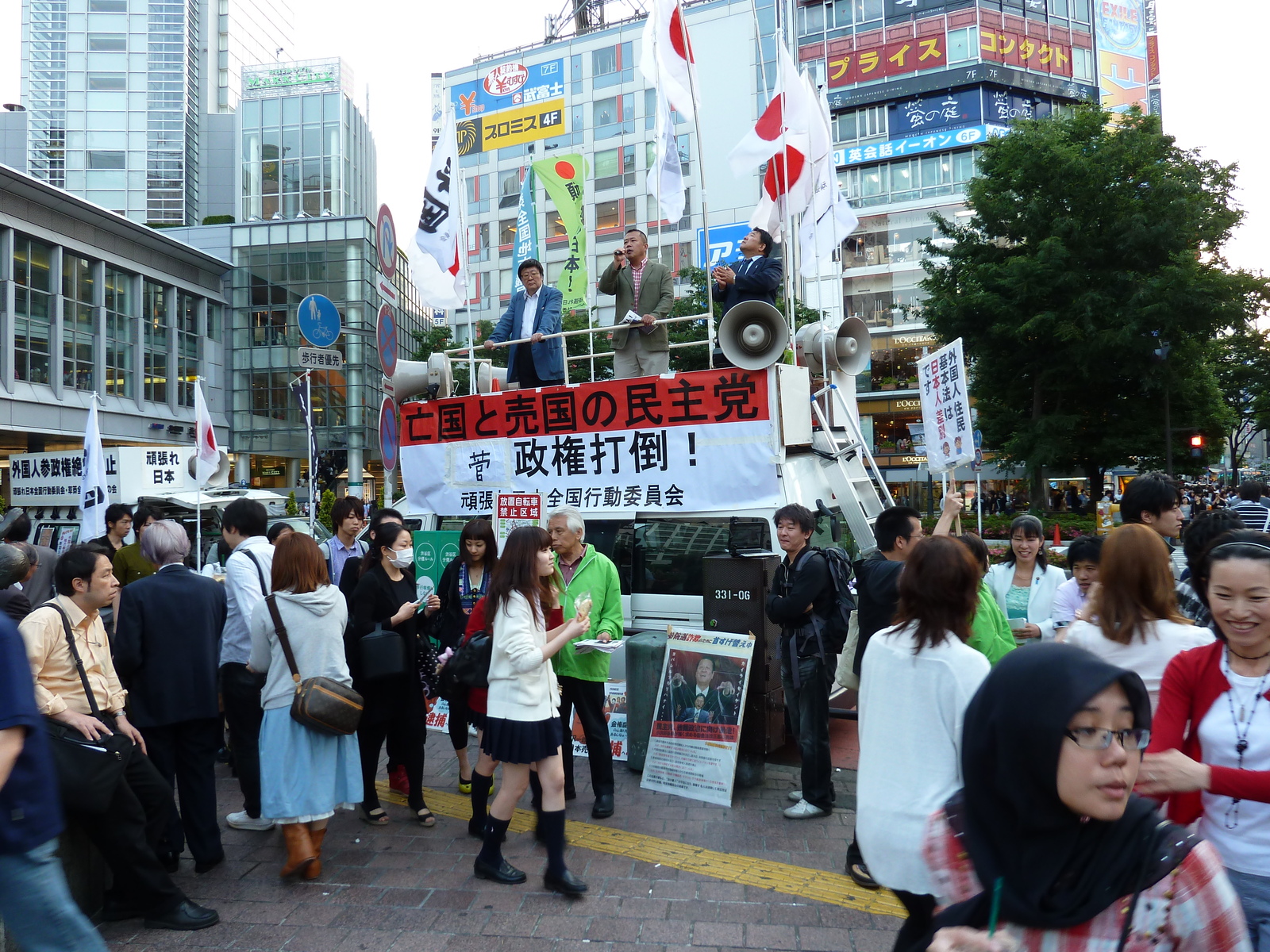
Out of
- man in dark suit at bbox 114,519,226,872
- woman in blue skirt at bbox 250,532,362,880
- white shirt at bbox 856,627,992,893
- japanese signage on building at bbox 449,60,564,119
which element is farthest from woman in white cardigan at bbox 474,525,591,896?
japanese signage on building at bbox 449,60,564,119

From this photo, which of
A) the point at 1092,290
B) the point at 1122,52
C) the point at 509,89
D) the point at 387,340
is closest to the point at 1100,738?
the point at 387,340

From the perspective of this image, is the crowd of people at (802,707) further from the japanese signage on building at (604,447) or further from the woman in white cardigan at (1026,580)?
the japanese signage on building at (604,447)

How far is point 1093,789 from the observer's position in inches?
54.9

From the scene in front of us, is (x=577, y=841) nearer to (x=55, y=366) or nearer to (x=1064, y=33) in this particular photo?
(x=55, y=366)

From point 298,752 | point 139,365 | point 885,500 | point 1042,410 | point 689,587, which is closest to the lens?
point 298,752

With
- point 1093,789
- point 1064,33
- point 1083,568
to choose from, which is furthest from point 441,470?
point 1064,33

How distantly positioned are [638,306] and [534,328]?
101 centimetres

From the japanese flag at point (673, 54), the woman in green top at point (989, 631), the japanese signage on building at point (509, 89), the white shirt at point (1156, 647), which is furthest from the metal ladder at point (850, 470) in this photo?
the japanese signage on building at point (509, 89)

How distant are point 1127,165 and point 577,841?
2307cm

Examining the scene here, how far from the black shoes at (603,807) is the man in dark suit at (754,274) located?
3.95 meters

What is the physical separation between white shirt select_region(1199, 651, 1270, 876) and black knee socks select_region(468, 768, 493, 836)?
10.7 ft

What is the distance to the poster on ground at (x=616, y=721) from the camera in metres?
6.32

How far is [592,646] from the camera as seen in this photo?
16.4 ft

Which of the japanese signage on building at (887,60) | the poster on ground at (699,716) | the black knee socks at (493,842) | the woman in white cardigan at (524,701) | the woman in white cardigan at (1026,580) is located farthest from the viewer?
the japanese signage on building at (887,60)
